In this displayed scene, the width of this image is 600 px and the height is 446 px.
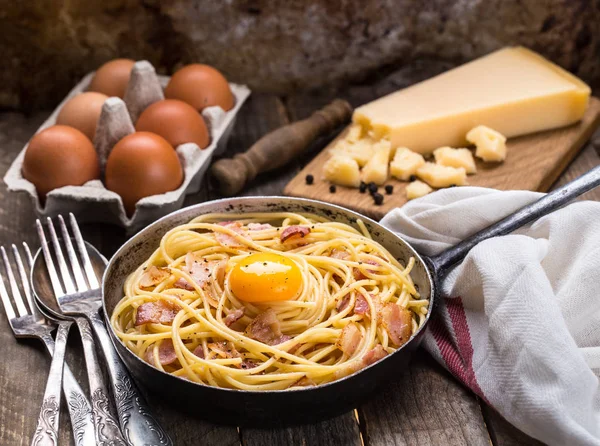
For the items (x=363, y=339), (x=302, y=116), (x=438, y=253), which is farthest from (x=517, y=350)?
(x=302, y=116)

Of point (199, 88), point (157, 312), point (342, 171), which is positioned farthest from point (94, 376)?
point (199, 88)

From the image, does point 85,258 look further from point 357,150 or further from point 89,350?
point 357,150

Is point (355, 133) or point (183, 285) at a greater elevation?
point (183, 285)

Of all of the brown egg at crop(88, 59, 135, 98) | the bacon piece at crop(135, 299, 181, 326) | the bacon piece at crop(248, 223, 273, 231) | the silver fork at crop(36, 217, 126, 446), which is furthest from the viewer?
the brown egg at crop(88, 59, 135, 98)

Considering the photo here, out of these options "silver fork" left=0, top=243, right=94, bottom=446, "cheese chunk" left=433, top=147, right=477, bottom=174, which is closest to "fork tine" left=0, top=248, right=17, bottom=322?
"silver fork" left=0, top=243, right=94, bottom=446

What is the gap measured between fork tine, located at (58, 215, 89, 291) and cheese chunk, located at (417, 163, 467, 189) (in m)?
1.38

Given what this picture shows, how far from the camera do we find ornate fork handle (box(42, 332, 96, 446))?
1.74 metres

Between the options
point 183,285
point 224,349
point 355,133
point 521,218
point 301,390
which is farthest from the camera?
point 355,133

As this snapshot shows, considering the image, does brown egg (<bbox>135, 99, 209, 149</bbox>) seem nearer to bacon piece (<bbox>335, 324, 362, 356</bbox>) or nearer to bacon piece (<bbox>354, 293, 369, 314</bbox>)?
bacon piece (<bbox>354, 293, 369, 314</bbox>)

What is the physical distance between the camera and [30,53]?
345 centimetres

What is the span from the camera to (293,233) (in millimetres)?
2209

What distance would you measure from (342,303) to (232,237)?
43 cm

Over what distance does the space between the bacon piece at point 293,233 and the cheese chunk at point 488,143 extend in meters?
1.09

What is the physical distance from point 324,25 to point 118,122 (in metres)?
1.29
